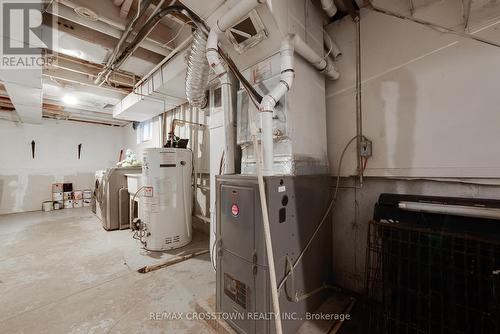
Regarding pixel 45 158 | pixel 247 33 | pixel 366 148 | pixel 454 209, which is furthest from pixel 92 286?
pixel 45 158

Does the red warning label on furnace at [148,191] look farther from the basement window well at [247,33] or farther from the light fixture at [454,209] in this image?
the light fixture at [454,209]

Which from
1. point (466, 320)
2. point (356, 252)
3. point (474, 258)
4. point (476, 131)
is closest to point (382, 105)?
point (476, 131)

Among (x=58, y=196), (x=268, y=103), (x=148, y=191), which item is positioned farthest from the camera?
(x=58, y=196)

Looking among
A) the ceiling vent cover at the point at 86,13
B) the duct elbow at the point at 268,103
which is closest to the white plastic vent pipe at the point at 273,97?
the duct elbow at the point at 268,103

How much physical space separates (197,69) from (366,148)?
5.97 feet

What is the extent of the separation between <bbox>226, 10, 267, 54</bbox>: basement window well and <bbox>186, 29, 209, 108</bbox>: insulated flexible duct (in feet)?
0.92

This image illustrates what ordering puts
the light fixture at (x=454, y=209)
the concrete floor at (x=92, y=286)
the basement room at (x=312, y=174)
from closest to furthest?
1. the light fixture at (x=454, y=209)
2. the basement room at (x=312, y=174)
3. the concrete floor at (x=92, y=286)

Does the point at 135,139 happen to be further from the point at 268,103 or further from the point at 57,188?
the point at 268,103

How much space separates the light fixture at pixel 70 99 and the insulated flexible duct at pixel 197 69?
3.41 meters

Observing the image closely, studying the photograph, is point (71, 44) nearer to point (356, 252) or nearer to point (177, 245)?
point (177, 245)

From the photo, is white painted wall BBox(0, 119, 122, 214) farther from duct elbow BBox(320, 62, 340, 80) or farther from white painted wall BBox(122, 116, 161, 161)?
duct elbow BBox(320, 62, 340, 80)

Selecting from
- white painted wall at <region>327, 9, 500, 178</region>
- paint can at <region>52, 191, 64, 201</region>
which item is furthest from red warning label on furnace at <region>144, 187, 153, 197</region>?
paint can at <region>52, 191, 64, 201</region>

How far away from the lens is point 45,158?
6.12 m

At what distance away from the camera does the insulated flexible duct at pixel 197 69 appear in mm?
1820
